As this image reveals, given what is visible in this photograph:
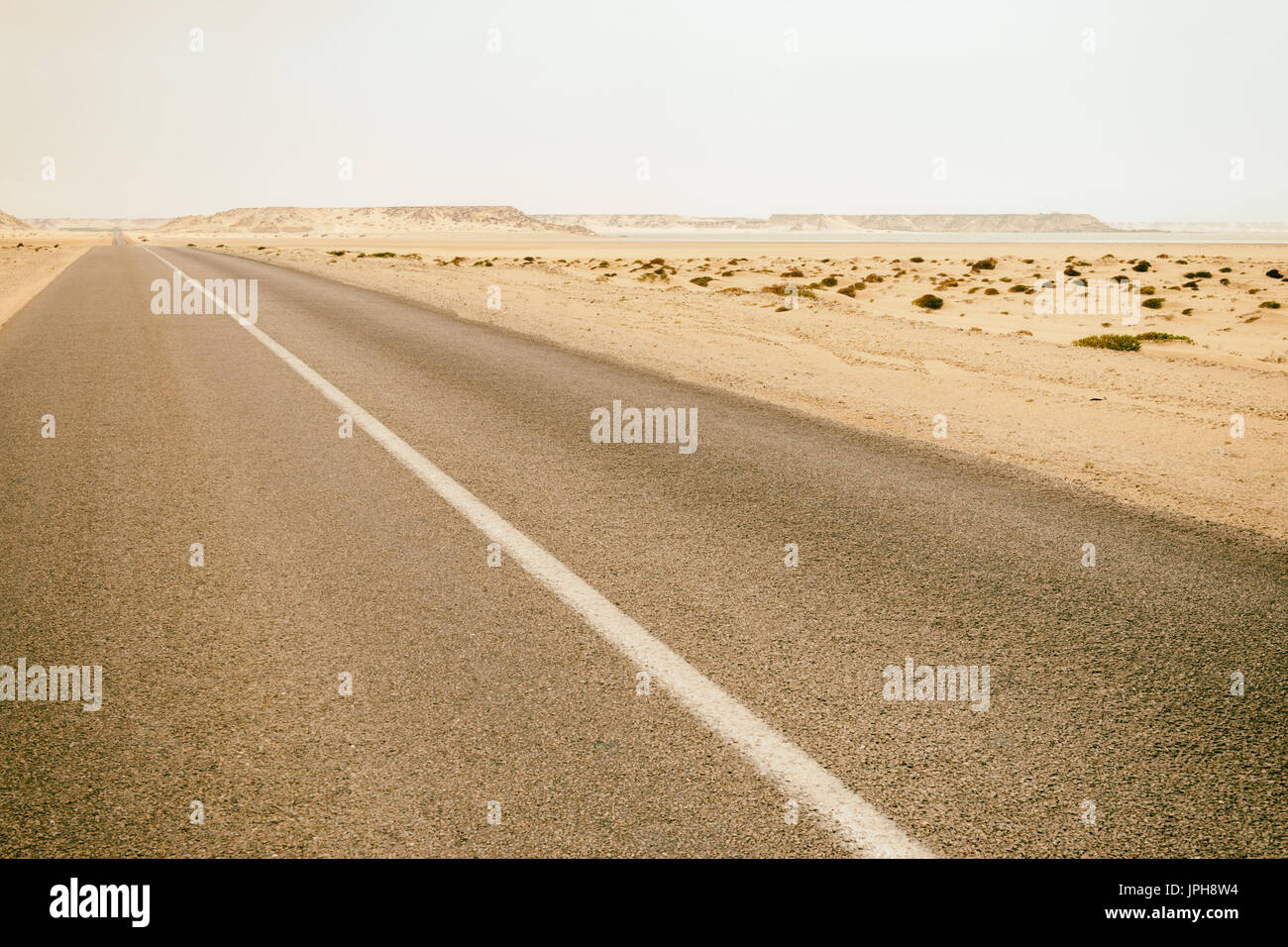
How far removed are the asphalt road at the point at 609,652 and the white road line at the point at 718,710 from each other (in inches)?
1.0

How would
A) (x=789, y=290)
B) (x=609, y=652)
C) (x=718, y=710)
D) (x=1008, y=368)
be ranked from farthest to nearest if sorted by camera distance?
(x=789, y=290)
(x=1008, y=368)
(x=609, y=652)
(x=718, y=710)

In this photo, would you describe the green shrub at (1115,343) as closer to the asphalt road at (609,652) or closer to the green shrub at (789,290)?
the green shrub at (789,290)

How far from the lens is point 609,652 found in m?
3.79

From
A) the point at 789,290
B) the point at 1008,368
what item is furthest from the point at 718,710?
the point at 789,290

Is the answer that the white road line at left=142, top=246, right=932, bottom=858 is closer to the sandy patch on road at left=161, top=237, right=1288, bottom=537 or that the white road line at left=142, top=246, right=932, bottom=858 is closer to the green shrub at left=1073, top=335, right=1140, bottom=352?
the sandy patch on road at left=161, top=237, right=1288, bottom=537

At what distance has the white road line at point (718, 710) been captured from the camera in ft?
8.76

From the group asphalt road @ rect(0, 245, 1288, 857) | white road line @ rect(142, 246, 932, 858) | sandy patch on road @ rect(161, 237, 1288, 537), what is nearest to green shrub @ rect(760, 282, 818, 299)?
sandy patch on road @ rect(161, 237, 1288, 537)

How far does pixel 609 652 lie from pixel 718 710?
640mm

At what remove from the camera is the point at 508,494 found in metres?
6.10

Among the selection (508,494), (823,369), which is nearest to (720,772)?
(508,494)

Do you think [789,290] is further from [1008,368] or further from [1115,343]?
[1008,368]

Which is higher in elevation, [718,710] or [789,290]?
[789,290]

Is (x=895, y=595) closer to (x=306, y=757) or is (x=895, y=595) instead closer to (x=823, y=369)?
(x=306, y=757)

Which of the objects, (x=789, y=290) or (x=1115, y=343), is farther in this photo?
(x=789, y=290)
